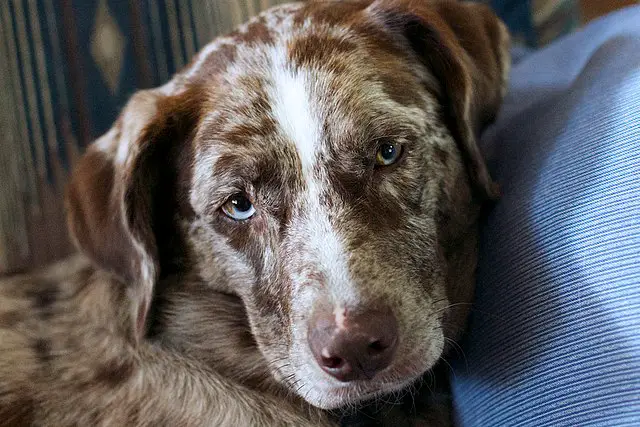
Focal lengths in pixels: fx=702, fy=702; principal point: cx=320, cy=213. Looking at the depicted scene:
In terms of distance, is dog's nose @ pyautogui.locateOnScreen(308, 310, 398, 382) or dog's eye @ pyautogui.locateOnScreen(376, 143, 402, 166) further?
dog's eye @ pyautogui.locateOnScreen(376, 143, 402, 166)

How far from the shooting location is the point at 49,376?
5.40 feet

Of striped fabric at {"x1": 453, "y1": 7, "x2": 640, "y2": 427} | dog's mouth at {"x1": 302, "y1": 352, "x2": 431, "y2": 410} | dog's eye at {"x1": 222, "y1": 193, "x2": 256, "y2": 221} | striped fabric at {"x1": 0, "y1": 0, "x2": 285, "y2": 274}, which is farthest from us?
striped fabric at {"x1": 0, "y1": 0, "x2": 285, "y2": 274}

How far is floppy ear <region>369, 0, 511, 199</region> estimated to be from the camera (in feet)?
5.37

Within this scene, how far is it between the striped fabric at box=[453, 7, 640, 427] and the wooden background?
4.69 ft

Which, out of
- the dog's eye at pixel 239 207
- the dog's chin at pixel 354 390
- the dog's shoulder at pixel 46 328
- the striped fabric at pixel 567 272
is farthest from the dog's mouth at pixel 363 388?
the dog's shoulder at pixel 46 328

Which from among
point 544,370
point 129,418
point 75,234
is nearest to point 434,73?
point 544,370

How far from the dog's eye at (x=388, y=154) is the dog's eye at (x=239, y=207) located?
0.30 meters

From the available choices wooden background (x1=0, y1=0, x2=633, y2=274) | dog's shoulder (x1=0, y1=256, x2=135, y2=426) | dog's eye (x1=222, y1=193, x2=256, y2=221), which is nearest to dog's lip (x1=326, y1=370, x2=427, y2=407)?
dog's eye (x1=222, y1=193, x2=256, y2=221)

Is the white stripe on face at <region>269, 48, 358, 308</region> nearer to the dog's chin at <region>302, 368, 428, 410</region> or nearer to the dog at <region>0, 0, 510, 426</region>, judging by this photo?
the dog at <region>0, 0, 510, 426</region>

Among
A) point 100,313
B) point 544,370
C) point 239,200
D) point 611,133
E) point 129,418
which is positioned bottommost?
point 129,418

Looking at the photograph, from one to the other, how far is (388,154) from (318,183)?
0.58ft

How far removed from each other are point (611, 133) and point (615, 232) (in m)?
0.25

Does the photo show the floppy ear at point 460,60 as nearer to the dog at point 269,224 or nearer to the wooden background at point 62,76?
the dog at point 269,224

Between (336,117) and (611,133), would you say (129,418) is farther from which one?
(611,133)
